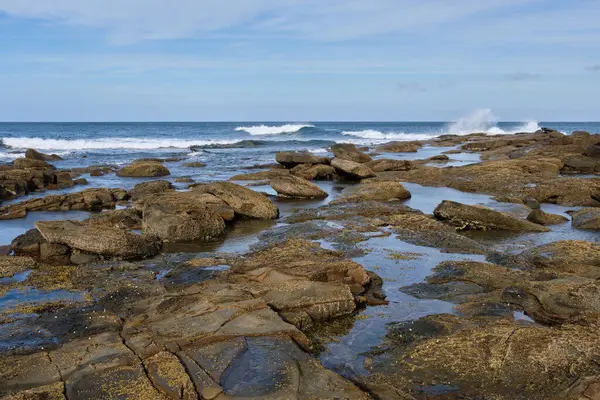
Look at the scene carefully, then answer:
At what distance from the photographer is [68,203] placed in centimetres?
2006

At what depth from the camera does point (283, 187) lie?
21891mm

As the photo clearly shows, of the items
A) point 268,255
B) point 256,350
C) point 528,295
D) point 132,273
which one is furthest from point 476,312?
point 132,273

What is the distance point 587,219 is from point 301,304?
10823mm

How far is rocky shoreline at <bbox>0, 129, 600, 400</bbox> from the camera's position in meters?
6.18

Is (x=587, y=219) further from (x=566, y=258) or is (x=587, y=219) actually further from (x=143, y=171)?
(x=143, y=171)

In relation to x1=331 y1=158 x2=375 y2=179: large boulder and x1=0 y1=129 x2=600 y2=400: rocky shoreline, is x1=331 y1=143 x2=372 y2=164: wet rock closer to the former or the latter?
x1=331 y1=158 x2=375 y2=179: large boulder

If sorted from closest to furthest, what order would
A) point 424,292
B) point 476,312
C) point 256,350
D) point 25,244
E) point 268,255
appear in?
1. point 256,350
2. point 476,312
3. point 424,292
4. point 268,255
5. point 25,244

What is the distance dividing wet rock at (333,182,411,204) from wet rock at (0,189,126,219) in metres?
9.13

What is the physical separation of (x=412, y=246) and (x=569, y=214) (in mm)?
7458

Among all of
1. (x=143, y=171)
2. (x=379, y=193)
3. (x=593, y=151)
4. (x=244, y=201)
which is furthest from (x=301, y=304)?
(x=593, y=151)

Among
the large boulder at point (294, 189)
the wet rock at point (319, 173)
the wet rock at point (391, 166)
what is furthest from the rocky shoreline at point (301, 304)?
the wet rock at point (391, 166)

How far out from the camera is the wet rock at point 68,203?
19.1 metres

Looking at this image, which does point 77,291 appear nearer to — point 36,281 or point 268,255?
point 36,281

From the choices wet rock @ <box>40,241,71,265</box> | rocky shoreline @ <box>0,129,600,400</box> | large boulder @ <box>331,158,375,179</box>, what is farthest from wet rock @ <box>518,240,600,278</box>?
large boulder @ <box>331,158,375,179</box>
